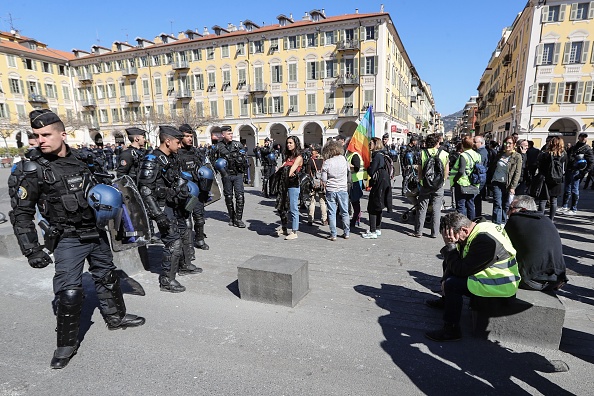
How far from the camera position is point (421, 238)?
629 centimetres

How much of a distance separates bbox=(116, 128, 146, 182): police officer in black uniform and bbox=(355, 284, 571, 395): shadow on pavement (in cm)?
533

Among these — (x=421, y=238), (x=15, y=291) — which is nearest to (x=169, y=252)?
(x=15, y=291)

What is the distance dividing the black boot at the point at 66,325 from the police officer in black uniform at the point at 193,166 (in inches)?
71.5

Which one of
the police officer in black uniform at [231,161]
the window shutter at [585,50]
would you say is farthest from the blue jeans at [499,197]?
the window shutter at [585,50]

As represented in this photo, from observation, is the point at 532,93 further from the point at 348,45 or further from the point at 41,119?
the point at 41,119

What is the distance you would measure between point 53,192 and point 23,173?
245 mm

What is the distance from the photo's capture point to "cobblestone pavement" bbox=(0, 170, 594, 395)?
8.28 feet

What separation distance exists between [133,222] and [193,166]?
4.34 ft

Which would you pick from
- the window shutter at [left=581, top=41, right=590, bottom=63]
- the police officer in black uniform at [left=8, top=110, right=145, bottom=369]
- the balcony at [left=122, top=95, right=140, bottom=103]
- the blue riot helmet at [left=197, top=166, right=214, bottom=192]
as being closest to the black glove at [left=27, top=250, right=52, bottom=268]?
the police officer in black uniform at [left=8, top=110, right=145, bottom=369]

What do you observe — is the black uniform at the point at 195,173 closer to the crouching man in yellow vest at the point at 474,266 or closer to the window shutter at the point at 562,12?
the crouching man in yellow vest at the point at 474,266

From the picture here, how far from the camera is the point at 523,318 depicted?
2910 mm

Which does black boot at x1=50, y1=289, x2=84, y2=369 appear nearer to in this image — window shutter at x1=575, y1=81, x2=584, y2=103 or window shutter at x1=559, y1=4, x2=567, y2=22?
window shutter at x1=575, y1=81, x2=584, y2=103

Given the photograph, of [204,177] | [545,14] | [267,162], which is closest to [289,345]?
[204,177]

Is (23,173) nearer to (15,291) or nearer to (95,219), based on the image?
(95,219)
